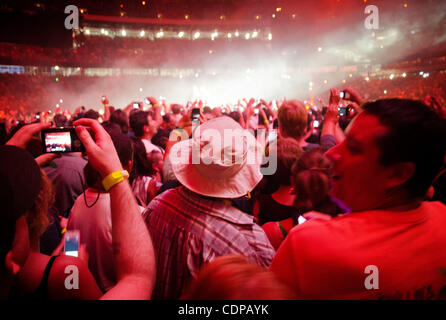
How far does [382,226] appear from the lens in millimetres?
1070

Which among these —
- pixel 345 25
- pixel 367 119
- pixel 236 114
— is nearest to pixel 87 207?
pixel 367 119

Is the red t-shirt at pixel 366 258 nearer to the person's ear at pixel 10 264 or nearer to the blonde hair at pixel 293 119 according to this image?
the person's ear at pixel 10 264

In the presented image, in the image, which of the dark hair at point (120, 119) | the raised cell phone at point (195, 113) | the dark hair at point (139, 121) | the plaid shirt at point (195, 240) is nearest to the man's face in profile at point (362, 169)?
the plaid shirt at point (195, 240)

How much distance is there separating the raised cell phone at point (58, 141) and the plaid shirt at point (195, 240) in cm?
63

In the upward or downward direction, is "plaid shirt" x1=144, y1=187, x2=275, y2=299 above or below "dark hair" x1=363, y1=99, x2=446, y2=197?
below

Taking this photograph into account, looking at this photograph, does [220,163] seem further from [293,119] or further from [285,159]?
[293,119]

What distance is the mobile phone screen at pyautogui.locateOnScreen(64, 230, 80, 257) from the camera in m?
1.93

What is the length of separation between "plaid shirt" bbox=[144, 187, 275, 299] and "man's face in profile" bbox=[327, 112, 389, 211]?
548 mm

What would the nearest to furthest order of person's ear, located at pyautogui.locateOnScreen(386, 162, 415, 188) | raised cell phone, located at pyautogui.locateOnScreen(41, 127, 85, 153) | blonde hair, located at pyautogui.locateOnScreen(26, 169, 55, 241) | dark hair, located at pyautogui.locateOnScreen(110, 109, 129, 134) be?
person's ear, located at pyautogui.locateOnScreen(386, 162, 415, 188)
blonde hair, located at pyautogui.locateOnScreen(26, 169, 55, 241)
raised cell phone, located at pyautogui.locateOnScreen(41, 127, 85, 153)
dark hair, located at pyautogui.locateOnScreen(110, 109, 129, 134)

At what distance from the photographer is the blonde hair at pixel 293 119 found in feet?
11.7

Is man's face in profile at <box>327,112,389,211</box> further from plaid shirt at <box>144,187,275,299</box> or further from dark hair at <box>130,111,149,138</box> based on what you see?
dark hair at <box>130,111,149,138</box>

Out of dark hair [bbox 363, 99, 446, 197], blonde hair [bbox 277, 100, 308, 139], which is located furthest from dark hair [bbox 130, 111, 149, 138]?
dark hair [bbox 363, 99, 446, 197]
